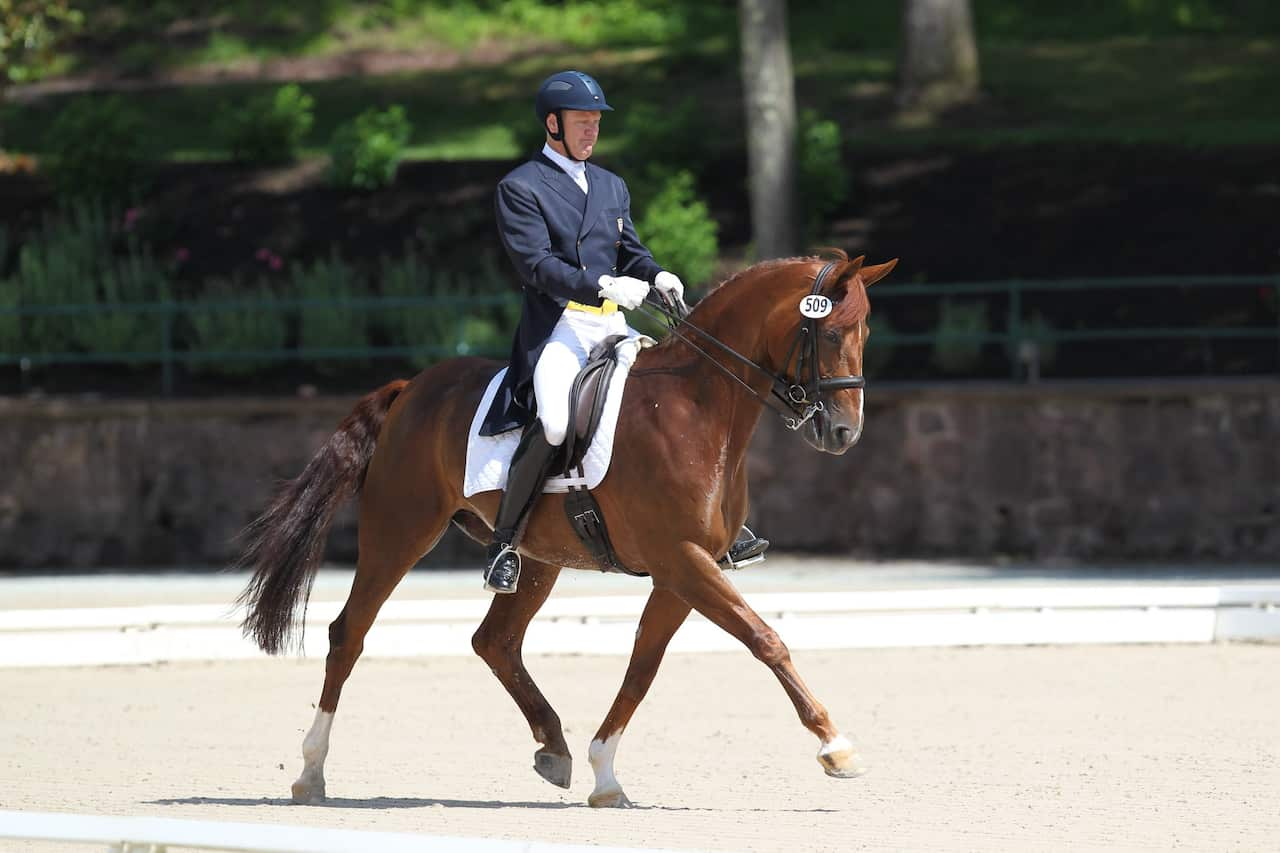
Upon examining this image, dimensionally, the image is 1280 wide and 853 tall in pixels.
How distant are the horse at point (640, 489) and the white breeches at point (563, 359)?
216 mm

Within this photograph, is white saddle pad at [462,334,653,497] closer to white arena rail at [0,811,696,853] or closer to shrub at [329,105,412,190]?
white arena rail at [0,811,696,853]

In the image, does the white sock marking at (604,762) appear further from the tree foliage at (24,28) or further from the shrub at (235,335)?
the tree foliage at (24,28)

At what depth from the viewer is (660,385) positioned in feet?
21.8

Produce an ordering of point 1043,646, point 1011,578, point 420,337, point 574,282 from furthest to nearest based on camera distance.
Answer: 1. point 420,337
2. point 1011,578
3. point 1043,646
4. point 574,282

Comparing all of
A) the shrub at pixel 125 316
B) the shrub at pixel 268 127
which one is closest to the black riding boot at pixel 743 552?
the shrub at pixel 125 316

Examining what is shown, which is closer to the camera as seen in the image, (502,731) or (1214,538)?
(502,731)

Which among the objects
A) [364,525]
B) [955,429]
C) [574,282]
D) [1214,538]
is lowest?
[1214,538]

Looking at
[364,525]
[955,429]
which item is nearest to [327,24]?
[955,429]

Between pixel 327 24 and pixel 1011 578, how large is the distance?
50.1 ft

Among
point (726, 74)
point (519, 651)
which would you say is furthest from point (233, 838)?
point (726, 74)

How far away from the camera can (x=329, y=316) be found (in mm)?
16125

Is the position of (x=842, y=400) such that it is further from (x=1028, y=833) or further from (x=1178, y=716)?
(x=1178, y=716)

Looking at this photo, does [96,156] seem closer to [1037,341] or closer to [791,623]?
[1037,341]

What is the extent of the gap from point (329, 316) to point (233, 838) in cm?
1183
